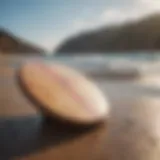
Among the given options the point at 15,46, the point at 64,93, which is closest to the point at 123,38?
the point at 15,46

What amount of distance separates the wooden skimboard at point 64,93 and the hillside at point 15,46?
0.43 meters

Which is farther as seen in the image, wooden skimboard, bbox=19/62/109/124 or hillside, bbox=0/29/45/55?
hillside, bbox=0/29/45/55

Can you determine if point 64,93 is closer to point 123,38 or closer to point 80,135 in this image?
point 80,135

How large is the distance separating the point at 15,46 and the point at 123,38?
0.34 meters

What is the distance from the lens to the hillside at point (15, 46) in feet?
3.48

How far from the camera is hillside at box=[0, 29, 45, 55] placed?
1.06 m

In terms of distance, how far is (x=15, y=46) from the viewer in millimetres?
1085

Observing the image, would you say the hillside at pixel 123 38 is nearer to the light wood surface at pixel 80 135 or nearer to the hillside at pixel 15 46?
the hillside at pixel 15 46

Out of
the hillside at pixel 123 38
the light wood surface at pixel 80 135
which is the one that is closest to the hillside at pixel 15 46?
the hillside at pixel 123 38

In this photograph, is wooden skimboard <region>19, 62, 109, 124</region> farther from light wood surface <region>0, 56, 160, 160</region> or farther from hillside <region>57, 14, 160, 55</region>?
hillside <region>57, 14, 160, 55</region>

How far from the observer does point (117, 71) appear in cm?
102

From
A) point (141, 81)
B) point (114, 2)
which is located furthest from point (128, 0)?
point (141, 81)

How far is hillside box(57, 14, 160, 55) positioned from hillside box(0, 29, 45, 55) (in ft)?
0.26

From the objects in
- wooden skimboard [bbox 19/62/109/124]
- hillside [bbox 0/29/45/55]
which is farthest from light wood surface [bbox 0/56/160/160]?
hillside [bbox 0/29/45/55]
